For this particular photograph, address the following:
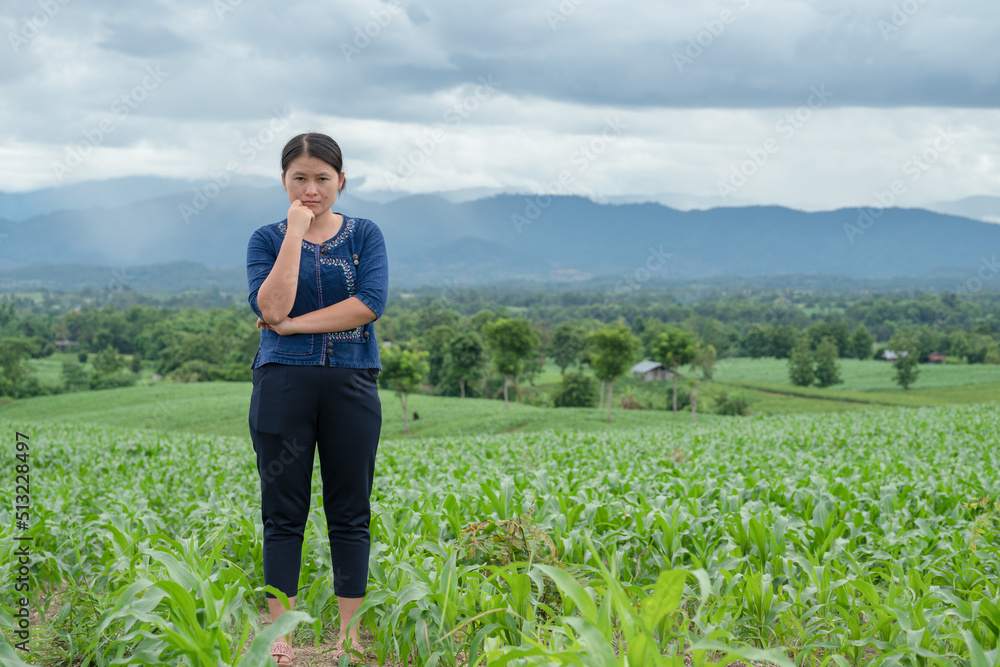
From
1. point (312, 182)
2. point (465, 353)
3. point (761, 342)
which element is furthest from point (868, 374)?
point (312, 182)

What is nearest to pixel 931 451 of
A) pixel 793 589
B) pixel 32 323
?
pixel 793 589

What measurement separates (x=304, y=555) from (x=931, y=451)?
371 inches

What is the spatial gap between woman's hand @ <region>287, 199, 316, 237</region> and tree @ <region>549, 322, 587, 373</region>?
7673cm

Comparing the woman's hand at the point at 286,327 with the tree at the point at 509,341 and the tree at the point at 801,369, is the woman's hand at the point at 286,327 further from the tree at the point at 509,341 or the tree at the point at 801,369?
the tree at the point at 801,369

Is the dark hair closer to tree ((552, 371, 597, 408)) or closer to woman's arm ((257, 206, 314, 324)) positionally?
woman's arm ((257, 206, 314, 324))

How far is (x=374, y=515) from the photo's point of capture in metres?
4.34

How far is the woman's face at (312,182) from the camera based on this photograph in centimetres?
294

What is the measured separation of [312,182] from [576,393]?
55.7 metres

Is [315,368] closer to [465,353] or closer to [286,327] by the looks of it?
[286,327]

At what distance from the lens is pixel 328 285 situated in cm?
296

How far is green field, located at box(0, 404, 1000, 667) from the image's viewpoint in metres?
2.39

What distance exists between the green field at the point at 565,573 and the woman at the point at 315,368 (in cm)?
29

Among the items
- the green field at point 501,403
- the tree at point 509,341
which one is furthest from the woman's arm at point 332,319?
the tree at point 509,341

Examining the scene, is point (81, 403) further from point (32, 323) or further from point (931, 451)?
point (32, 323)
